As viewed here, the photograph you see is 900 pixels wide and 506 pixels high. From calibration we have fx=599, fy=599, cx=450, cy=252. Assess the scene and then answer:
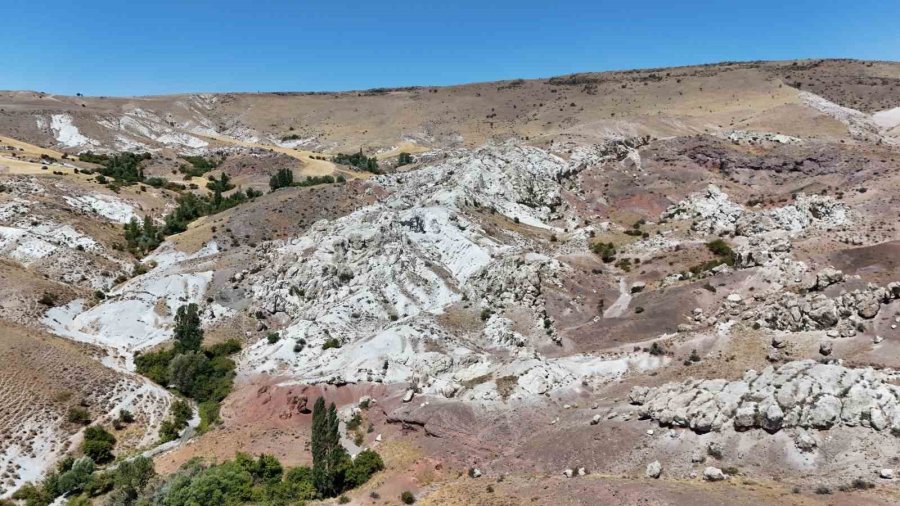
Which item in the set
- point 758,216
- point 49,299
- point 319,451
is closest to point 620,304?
point 758,216

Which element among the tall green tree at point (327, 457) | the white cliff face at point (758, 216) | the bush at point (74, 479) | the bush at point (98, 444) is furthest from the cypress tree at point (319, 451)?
the white cliff face at point (758, 216)

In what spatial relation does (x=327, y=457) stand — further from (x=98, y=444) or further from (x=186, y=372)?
(x=186, y=372)

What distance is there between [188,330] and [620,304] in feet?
130

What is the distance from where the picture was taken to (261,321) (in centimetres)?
5966

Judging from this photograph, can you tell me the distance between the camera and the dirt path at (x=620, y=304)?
176ft

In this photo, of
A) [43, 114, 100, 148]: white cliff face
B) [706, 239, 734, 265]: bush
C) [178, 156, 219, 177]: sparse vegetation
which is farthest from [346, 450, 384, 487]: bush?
[43, 114, 100, 148]: white cliff face

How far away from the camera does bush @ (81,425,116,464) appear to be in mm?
41750

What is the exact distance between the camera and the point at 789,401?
1281 inches

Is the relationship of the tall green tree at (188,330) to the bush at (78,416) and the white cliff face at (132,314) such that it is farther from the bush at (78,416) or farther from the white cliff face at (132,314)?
the bush at (78,416)

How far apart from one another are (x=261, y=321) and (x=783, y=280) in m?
47.6

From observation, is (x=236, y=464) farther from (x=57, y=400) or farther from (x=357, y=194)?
(x=357, y=194)

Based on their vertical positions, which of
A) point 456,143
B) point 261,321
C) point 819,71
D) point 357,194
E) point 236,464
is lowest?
point 236,464

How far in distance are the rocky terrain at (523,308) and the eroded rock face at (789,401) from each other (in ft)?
0.35

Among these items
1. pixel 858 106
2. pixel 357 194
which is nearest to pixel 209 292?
pixel 357 194
